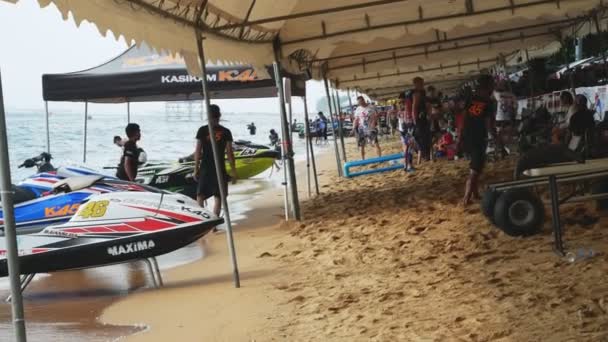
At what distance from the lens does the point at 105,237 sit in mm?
6551

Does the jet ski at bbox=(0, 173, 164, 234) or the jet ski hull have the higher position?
the jet ski at bbox=(0, 173, 164, 234)

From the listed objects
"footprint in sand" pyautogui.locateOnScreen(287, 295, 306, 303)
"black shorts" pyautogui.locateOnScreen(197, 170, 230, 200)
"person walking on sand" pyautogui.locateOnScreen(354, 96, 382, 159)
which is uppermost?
"person walking on sand" pyautogui.locateOnScreen(354, 96, 382, 159)

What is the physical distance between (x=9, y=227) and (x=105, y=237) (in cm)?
359

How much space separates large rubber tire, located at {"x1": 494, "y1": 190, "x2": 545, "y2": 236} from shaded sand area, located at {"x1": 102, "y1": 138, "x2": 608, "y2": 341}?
12 cm

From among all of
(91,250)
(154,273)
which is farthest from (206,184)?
(91,250)

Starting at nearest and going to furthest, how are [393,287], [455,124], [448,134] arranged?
[393,287]
[448,134]
[455,124]

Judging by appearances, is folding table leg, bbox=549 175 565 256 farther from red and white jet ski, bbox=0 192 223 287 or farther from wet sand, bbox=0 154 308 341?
wet sand, bbox=0 154 308 341

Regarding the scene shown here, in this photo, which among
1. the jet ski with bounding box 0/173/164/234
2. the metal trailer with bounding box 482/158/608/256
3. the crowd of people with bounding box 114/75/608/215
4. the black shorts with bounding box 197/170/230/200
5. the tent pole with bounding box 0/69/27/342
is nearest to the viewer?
the tent pole with bounding box 0/69/27/342

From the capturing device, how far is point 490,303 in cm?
450

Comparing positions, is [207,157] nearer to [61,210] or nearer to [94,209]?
[61,210]

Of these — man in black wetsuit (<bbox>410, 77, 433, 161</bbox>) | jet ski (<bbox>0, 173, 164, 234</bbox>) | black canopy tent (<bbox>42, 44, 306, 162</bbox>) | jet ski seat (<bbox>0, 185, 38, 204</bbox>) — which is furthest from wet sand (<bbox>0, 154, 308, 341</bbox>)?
man in black wetsuit (<bbox>410, 77, 433, 161</bbox>)

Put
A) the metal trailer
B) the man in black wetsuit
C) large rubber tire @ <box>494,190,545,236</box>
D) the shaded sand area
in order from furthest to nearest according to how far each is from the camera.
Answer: the man in black wetsuit
large rubber tire @ <box>494,190,545,236</box>
the metal trailer
the shaded sand area

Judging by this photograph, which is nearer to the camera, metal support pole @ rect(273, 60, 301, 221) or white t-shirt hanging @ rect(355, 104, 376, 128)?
metal support pole @ rect(273, 60, 301, 221)

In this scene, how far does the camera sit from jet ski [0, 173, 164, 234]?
6984 mm
